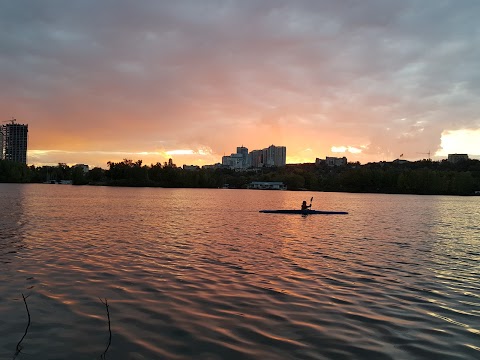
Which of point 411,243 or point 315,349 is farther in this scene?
point 411,243

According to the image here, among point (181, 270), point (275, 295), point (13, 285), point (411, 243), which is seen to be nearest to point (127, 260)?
point (181, 270)

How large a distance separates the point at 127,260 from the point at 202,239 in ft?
31.7

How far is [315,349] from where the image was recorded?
934 cm

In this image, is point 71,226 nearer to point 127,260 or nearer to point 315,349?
point 127,260

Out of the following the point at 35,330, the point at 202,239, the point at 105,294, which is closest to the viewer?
the point at 35,330

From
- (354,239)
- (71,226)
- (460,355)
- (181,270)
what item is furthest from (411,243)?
(71,226)

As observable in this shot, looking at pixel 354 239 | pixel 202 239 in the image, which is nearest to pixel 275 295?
pixel 202 239

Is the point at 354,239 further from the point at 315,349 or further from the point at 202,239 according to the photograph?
the point at 315,349

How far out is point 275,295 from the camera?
45.7 ft

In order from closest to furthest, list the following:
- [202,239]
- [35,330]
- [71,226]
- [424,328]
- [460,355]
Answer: [460,355] < [35,330] < [424,328] < [202,239] < [71,226]

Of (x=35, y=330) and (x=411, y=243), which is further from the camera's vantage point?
(x=411, y=243)

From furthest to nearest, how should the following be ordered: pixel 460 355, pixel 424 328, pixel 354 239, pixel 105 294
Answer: pixel 354 239 < pixel 105 294 < pixel 424 328 < pixel 460 355

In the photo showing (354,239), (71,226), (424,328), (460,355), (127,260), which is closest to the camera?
(460,355)

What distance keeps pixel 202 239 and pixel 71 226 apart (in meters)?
14.2
